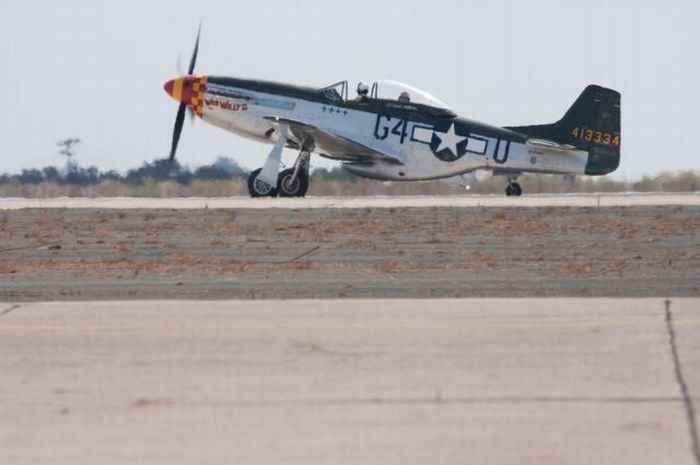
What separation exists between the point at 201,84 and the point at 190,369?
2239 centimetres

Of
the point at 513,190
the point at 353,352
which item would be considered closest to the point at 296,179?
the point at 513,190

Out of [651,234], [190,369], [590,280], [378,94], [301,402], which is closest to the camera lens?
[301,402]

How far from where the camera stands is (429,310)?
12414 millimetres

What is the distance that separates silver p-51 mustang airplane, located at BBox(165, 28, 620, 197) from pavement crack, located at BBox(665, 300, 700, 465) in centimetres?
1963

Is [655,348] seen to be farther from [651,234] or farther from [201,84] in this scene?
[201,84]

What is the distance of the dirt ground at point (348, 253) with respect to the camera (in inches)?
567

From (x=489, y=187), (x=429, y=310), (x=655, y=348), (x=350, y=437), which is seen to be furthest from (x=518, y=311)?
(x=489, y=187)

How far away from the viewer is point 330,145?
31469mm

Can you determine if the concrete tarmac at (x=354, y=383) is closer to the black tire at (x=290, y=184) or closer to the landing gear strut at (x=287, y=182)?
the landing gear strut at (x=287, y=182)

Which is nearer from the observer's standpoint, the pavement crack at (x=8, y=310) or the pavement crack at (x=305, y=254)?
the pavement crack at (x=8, y=310)

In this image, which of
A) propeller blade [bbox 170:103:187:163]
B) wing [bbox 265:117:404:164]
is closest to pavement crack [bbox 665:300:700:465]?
wing [bbox 265:117:404:164]

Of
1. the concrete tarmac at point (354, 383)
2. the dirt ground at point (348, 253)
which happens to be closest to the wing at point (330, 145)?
the dirt ground at point (348, 253)

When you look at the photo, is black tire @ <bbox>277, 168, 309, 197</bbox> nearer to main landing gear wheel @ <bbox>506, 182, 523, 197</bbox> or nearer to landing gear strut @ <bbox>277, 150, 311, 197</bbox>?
landing gear strut @ <bbox>277, 150, 311, 197</bbox>

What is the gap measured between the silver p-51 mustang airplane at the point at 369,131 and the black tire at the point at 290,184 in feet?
0.07
